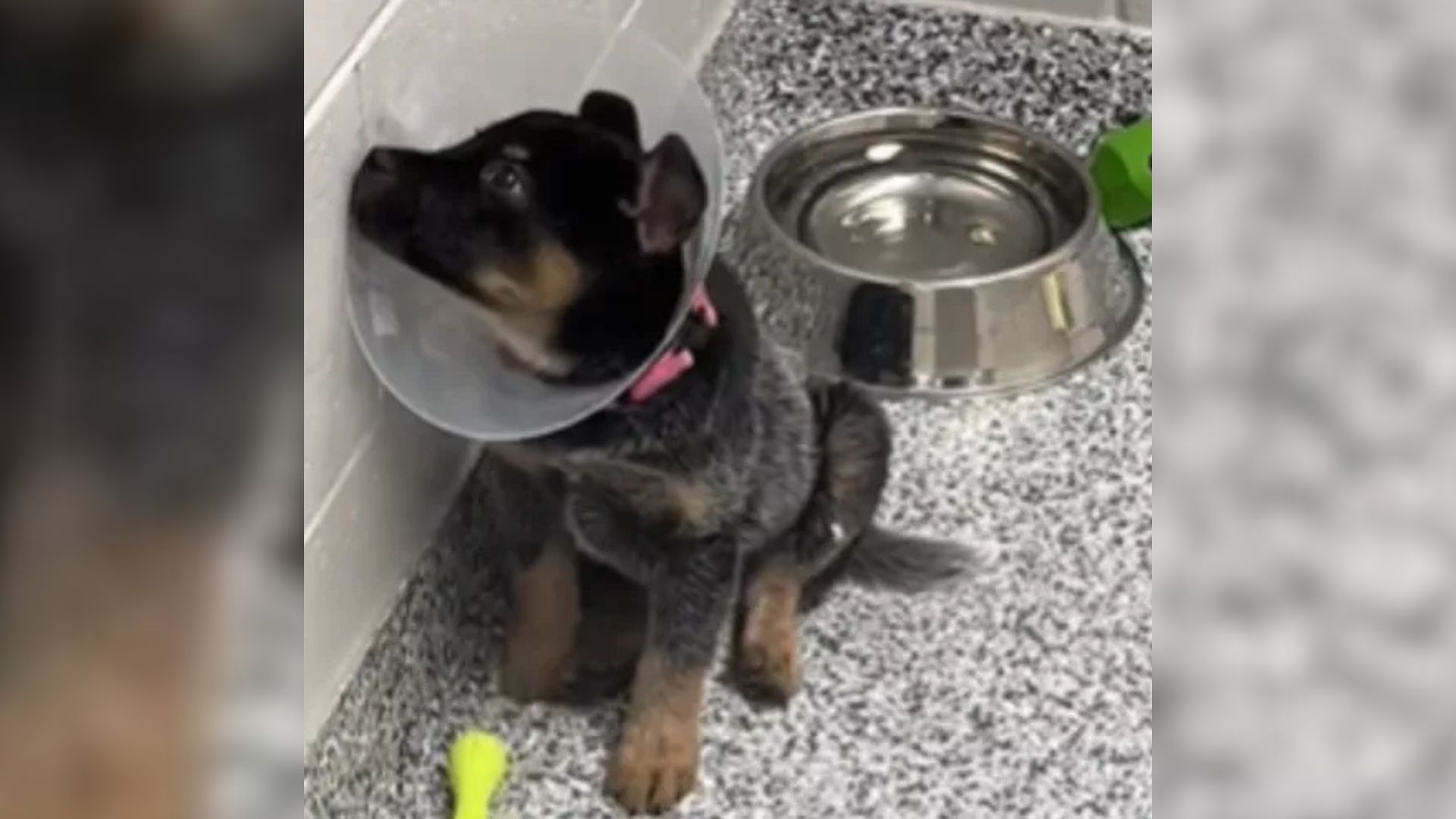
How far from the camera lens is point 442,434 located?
4.84ft

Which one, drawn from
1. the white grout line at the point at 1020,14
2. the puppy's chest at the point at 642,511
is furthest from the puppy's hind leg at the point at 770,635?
the white grout line at the point at 1020,14

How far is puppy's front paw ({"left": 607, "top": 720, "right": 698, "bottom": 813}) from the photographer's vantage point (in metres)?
1.40

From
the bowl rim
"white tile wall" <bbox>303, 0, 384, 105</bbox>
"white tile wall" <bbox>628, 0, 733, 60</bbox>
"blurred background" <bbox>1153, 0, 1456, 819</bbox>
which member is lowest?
the bowl rim

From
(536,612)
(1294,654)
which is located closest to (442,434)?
(536,612)

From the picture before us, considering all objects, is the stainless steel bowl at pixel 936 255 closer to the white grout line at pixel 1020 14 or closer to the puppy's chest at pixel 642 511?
the white grout line at pixel 1020 14

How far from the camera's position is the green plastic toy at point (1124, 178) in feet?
5.97

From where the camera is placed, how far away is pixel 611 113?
4.37 feet

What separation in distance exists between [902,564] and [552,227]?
0.48m

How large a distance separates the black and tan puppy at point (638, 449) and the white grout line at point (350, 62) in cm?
5

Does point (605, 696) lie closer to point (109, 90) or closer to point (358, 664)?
point (358, 664)

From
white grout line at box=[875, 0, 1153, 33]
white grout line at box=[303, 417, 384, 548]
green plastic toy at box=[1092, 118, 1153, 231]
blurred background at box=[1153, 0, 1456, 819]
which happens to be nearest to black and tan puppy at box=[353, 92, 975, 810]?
white grout line at box=[303, 417, 384, 548]

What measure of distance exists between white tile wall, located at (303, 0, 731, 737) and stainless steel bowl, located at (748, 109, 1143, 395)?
0.33 meters

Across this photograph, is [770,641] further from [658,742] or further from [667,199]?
[667,199]

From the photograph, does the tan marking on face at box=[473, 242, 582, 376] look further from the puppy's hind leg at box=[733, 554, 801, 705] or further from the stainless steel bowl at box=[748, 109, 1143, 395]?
the stainless steel bowl at box=[748, 109, 1143, 395]
